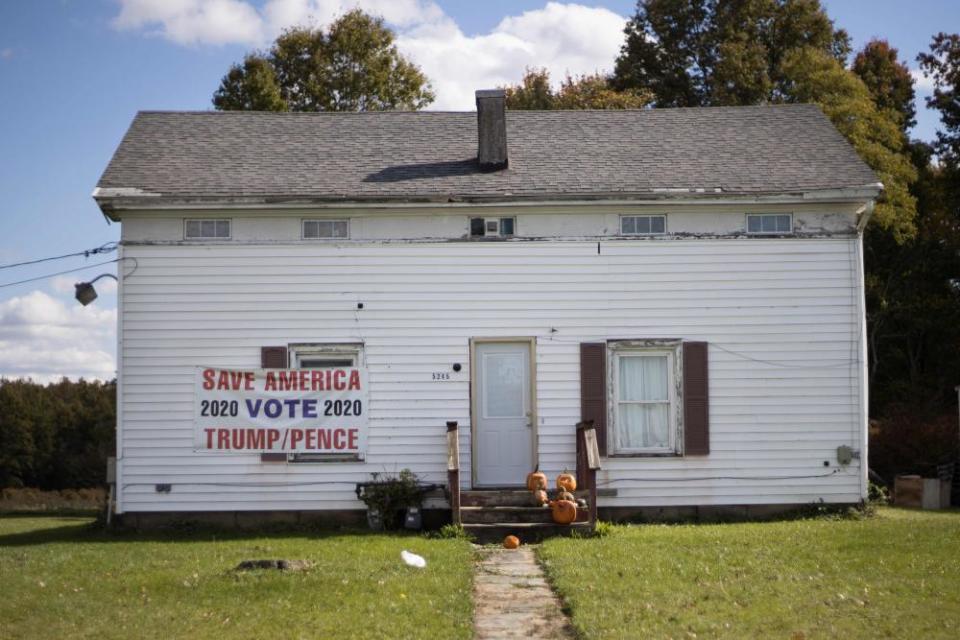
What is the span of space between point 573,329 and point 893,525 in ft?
16.6

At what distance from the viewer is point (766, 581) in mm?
11242

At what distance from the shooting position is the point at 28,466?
49.4 metres

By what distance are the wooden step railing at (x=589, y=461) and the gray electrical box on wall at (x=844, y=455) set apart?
350 centimetres

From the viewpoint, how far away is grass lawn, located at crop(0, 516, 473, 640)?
961cm

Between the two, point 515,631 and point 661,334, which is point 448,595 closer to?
point 515,631

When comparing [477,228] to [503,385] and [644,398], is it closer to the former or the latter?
[503,385]

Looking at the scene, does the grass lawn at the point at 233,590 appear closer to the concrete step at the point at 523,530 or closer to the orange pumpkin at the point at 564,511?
the concrete step at the point at 523,530

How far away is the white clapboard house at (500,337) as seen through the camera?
16.9 m

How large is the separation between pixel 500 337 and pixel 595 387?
1549 millimetres

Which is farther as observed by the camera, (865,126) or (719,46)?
(719,46)

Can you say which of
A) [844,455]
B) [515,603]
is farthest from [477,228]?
[515,603]

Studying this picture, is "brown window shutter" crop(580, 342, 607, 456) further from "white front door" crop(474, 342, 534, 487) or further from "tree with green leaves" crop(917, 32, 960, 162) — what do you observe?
"tree with green leaves" crop(917, 32, 960, 162)

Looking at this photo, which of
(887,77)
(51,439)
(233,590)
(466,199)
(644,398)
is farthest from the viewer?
(51,439)


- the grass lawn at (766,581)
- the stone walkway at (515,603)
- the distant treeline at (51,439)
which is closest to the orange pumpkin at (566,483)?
the grass lawn at (766,581)
